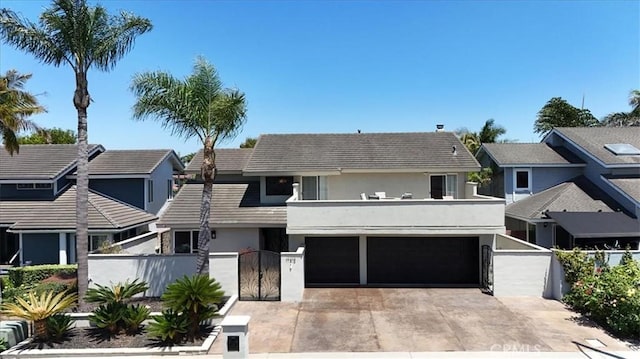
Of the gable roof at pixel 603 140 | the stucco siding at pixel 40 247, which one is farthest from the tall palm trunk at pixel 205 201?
the gable roof at pixel 603 140

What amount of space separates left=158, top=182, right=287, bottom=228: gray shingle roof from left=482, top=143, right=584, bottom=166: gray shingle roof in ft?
48.9

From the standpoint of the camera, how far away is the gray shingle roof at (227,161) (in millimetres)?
22125

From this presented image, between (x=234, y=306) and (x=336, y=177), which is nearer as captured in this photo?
(x=234, y=306)

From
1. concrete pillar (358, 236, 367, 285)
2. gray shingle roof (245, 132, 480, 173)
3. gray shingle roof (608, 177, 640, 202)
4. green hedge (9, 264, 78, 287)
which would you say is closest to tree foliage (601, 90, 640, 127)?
gray shingle roof (608, 177, 640, 202)

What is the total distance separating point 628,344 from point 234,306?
1218cm

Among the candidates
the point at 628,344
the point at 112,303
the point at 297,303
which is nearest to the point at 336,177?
the point at 297,303

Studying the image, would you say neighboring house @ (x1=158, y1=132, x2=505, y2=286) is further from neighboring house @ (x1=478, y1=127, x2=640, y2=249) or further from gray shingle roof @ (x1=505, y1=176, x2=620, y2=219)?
neighboring house @ (x1=478, y1=127, x2=640, y2=249)

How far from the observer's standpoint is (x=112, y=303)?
11688 mm

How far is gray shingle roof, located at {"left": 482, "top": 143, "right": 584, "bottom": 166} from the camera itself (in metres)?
24.1

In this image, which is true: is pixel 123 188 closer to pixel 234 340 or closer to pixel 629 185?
pixel 234 340

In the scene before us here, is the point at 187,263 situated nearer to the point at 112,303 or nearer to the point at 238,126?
the point at 112,303

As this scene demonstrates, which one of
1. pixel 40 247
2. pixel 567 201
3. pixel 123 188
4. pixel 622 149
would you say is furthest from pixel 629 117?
pixel 40 247

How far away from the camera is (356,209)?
16.6m

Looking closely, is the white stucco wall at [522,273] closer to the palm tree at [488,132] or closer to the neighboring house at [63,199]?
the neighboring house at [63,199]
